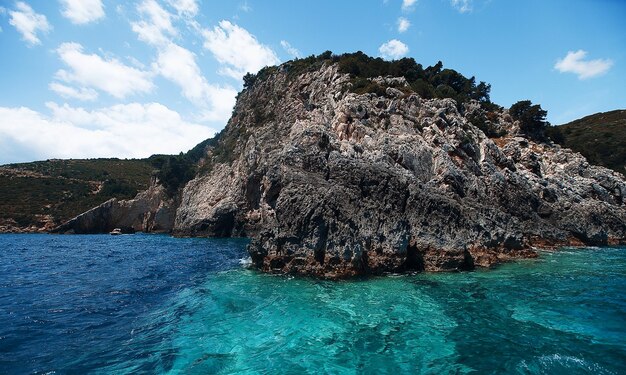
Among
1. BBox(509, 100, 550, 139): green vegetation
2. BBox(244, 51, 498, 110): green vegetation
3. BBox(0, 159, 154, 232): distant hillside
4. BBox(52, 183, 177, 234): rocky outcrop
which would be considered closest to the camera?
BBox(244, 51, 498, 110): green vegetation

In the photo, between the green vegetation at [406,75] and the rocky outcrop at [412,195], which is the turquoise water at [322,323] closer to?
the rocky outcrop at [412,195]

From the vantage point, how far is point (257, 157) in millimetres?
57938

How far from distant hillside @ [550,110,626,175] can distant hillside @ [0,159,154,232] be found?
99.7 metres

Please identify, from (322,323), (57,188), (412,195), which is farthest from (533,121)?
(57,188)

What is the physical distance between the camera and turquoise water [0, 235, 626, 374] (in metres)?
10.3

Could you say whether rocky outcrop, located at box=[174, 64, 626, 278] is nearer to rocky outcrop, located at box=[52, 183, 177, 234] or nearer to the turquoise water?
the turquoise water

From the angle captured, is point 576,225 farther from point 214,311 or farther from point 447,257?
point 214,311

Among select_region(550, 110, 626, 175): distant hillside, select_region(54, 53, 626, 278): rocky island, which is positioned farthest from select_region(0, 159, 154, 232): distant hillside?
select_region(550, 110, 626, 175): distant hillside

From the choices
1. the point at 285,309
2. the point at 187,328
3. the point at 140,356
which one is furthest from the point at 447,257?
the point at 140,356

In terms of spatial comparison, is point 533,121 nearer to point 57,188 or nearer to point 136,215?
point 136,215

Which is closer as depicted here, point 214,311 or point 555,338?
point 555,338

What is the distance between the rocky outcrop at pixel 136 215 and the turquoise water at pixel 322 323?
184 feet

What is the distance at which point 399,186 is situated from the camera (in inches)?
942

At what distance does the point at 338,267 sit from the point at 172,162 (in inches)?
2869
